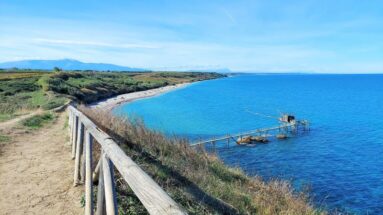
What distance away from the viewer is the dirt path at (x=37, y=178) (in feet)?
21.9

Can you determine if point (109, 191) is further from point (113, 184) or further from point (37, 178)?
point (37, 178)

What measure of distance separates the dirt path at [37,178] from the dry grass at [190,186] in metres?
1.32

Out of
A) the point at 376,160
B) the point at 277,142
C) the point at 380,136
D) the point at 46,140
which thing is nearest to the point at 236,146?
the point at 277,142

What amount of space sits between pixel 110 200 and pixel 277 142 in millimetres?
31499

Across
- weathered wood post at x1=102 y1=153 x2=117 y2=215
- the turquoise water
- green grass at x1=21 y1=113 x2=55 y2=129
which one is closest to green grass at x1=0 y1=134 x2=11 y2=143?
green grass at x1=21 y1=113 x2=55 y2=129

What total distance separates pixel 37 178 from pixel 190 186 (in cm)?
367

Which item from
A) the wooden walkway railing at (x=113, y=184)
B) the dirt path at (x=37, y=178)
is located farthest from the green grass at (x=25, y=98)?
the wooden walkway railing at (x=113, y=184)

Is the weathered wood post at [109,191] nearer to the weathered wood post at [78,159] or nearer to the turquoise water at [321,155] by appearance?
the weathered wood post at [78,159]

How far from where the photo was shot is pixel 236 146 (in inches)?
1236

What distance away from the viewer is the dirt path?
6.67m

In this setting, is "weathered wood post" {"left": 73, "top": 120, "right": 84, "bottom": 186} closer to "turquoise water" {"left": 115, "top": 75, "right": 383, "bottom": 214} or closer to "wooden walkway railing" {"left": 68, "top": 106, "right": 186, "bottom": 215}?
"wooden walkway railing" {"left": 68, "top": 106, "right": 186, "bottom": 215}

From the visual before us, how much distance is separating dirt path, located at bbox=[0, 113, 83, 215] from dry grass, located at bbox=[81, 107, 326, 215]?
4.35ft

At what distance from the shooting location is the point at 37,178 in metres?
8.43

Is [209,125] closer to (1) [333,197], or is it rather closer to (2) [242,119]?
(2) [242,119]
